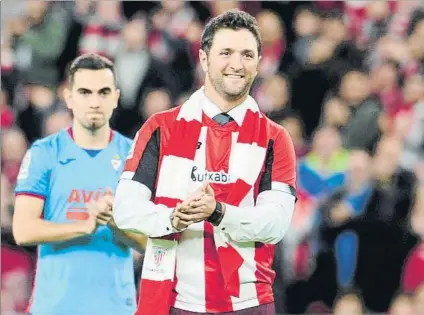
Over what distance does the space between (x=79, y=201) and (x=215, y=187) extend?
1.23 meters

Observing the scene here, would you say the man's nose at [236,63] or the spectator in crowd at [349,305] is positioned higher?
the man's nose at [236,63]

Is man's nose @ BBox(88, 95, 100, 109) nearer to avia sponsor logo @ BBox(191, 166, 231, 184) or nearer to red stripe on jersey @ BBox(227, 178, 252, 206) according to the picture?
avia sponsor logo @ BBox(191, 166, 231, 184)

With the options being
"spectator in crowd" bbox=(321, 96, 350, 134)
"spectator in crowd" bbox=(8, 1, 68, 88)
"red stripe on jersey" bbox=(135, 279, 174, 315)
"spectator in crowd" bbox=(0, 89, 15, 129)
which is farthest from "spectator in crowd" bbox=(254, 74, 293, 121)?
"red stripe on jersey" bbox=(135, 279, 174, 315)

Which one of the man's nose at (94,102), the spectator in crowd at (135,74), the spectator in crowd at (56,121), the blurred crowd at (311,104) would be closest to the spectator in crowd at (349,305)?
the blurred crowd at (311,104)

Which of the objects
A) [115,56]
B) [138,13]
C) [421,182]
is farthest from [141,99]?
[421,182]

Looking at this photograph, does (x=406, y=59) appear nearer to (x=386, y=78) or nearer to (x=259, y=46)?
(x=386, y=78)

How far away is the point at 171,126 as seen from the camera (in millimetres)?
4129

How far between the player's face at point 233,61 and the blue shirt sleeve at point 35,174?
→ 1.31 m

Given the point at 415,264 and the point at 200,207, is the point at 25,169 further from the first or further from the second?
the point at 415,264

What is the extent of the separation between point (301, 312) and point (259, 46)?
4369 mm

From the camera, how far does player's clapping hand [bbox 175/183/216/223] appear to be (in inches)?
149

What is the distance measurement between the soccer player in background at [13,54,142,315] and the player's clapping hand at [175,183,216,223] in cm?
119

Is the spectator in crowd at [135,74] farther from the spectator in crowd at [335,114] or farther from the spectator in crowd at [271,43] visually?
the spectator in crowd at [335,114]

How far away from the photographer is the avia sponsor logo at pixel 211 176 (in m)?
4.05
